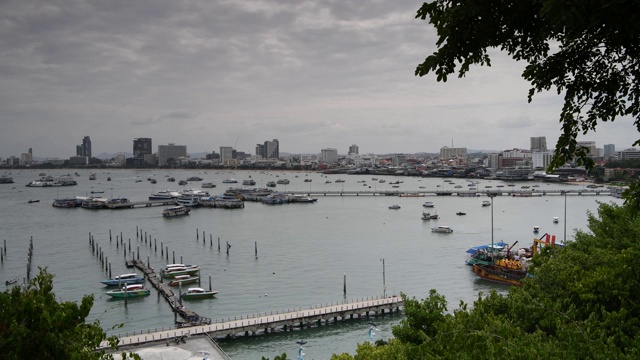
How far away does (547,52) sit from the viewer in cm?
383

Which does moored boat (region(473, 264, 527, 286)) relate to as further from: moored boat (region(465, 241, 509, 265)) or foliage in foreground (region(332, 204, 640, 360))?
foliage in foreground (region(332, 204, 640, 360))

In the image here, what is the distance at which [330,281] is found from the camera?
→ 2567 centimetres

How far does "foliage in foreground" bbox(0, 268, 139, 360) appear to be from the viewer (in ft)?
19.5

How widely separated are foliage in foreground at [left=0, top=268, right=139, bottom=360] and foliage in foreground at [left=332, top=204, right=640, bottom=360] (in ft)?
13.2

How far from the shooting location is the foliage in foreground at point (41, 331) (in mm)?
5938

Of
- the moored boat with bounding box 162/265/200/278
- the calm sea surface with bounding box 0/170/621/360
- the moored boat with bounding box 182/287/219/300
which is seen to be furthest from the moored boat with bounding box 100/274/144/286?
the moored boat with bounding box 182/287/219/300

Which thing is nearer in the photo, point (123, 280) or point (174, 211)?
point (123, 280)

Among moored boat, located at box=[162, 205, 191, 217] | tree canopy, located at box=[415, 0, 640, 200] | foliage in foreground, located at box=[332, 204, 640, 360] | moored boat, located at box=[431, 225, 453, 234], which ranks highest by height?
tree canopy, located at box=[415, 0, 640, 200]

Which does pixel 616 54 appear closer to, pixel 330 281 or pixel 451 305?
pixel 451 305

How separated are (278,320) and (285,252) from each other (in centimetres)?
1371

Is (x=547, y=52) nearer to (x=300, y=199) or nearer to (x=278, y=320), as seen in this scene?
(x=278, y=320)

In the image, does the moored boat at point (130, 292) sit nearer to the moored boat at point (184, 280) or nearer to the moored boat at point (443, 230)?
the moored boat at point (184, 280)

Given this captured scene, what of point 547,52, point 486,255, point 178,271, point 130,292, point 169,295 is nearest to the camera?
point 547,52

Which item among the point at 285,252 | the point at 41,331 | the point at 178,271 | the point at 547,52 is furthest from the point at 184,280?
the point at 547,52
